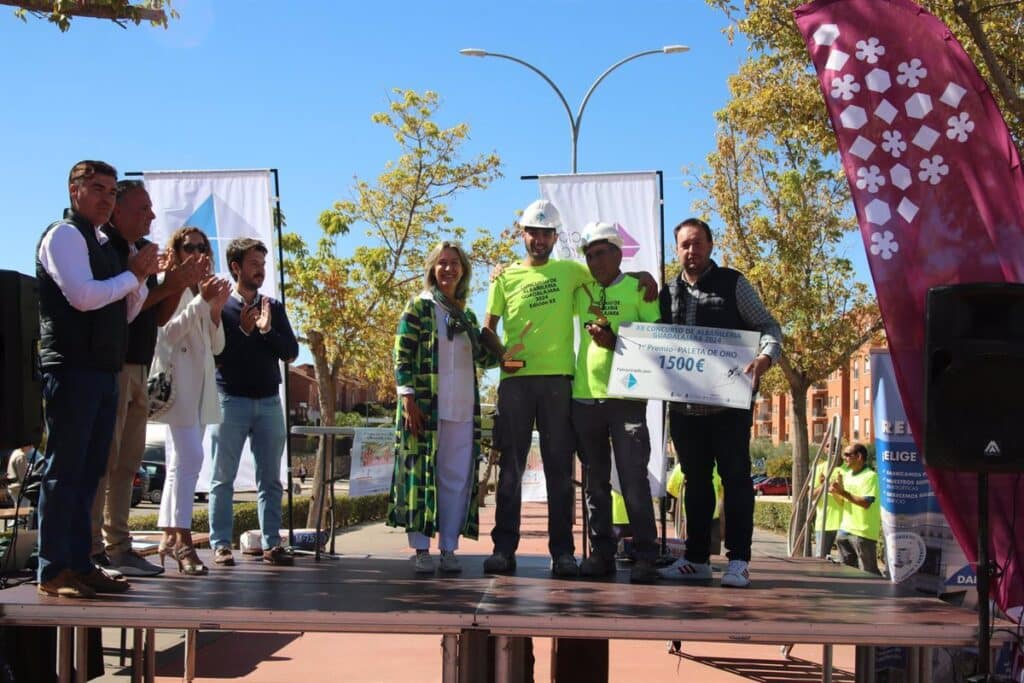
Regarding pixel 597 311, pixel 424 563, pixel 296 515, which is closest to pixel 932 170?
pixel 597 311

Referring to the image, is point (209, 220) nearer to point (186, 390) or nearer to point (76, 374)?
point (186, 390)

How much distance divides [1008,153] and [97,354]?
14.4 ft

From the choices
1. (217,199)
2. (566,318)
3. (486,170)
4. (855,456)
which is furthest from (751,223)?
(566,318)

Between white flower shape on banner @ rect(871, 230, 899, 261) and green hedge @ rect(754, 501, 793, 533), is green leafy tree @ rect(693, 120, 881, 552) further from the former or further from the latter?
white flower shape on banner @ rect(871, 230, 899, 261)

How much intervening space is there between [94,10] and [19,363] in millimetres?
4529

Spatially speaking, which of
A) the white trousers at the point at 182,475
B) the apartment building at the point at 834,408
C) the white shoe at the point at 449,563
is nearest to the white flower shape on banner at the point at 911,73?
the white shoe at the point at 449,563

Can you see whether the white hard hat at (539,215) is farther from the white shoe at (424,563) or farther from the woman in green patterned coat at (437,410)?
the white shoe at (424,563)

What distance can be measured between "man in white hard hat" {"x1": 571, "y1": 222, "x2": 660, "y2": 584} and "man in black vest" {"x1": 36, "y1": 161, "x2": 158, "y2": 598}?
2.30 meters

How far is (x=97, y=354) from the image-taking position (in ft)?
15.1

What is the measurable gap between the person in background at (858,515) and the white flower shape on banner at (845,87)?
5106mm

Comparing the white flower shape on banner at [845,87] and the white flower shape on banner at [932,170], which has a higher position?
the white flower shape on banner at [845,87]

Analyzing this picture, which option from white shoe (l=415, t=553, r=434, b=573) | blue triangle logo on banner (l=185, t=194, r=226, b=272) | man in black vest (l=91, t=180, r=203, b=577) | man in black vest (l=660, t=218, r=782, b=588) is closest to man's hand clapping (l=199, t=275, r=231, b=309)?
man in black vest (l=91, t=180, r=203, b=577)

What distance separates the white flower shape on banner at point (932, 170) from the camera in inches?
205

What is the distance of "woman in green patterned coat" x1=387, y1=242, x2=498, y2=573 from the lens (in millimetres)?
5859
